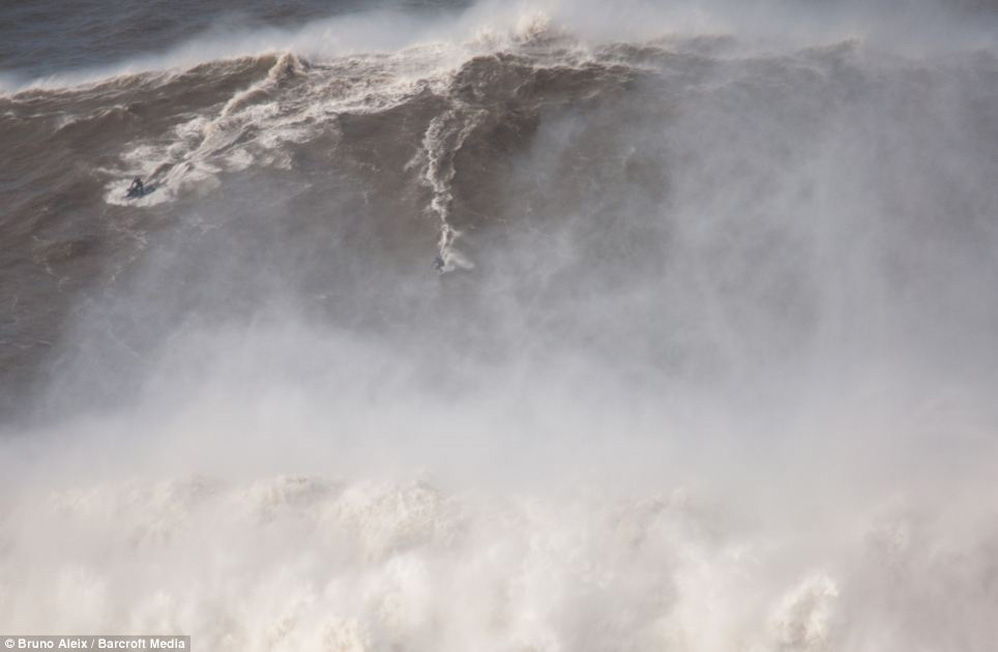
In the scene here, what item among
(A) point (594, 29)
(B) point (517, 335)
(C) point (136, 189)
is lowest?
(B) point (517, 335)

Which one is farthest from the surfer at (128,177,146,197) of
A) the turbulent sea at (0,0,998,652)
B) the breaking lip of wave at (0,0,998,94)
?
the breaking lip of wave at (0,0,998,94)

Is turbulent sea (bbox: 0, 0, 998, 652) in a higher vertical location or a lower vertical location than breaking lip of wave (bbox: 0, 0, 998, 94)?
lower

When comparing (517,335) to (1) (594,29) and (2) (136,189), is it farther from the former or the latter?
(1) (594,29)

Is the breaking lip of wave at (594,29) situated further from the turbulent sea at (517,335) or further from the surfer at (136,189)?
the surfer at (136,189)

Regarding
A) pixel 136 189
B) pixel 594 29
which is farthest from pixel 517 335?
pixel 594 29

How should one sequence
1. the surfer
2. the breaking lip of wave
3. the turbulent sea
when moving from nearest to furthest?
the turbulent sea < the surfer < the breaking lip of wave

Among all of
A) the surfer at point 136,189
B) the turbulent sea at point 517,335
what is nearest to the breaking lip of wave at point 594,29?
the turbulent sea at point 517,335

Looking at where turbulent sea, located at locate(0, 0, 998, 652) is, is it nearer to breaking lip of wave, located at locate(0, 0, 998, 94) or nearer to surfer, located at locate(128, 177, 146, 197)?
breaking lip of wave, located at locate(0, 0, 998, 94)

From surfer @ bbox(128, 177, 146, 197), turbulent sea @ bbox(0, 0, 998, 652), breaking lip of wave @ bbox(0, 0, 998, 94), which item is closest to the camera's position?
turbulent sea @ bbox(0, 0, 998, 652)

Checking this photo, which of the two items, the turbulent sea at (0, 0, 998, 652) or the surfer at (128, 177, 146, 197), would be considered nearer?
the turbulent sea at (0, 0, 998, 652)
